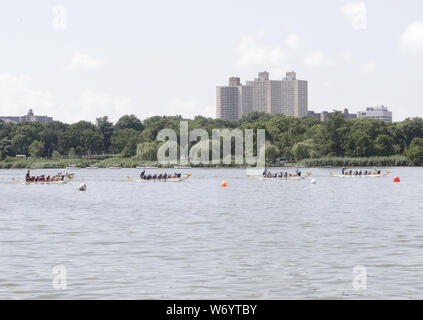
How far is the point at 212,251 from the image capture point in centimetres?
2723

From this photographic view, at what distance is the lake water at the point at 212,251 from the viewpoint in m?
19.7

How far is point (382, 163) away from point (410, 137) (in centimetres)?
2556

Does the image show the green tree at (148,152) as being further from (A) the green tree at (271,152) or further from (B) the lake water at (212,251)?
(B) the lake water at (212,251)

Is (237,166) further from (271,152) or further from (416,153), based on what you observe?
(416,153)

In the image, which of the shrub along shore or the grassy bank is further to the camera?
the shrub along shore

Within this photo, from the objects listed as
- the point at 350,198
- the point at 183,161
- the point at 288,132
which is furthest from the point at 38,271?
the point at 288,132

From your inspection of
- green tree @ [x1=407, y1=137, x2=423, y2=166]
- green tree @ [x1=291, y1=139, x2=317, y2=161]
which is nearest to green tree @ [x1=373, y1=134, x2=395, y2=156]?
green tree @ [x1=407, y1=137, x2=423, y2=166]

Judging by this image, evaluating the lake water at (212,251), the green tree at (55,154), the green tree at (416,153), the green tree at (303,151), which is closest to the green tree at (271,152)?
the green tree at (303,151)

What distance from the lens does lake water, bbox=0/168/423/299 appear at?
19.7 m

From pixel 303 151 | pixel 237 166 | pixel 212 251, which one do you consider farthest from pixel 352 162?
pixel 212 251

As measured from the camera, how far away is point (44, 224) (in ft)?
129

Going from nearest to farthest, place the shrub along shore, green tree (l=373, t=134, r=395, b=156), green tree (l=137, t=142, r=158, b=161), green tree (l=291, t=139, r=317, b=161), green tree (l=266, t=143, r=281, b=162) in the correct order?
1. green tree (l=266, t=143, r=281, b=162)
2. the shrub along shore
3. green tree (l=291, t=139, r=317, b=161)
4. green tree (l=137, t=142, r=158, b=161)
5. green tree (l=373, t=134, r=395, b=156)

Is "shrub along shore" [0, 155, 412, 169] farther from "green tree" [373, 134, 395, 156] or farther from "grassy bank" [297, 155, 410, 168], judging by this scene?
"green tree" [373, 134, 395, 156]
